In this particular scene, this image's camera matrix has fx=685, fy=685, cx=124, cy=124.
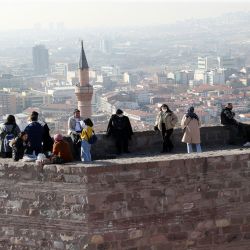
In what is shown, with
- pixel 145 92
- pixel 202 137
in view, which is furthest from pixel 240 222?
pixel 145 92

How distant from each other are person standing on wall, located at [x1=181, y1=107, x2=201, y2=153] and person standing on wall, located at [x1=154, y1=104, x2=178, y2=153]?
176 mm

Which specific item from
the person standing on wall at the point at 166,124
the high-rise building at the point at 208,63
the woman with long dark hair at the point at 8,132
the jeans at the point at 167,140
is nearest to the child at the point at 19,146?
the woman with long dark hair at the point at 8,132

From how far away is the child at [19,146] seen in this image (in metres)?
7.87

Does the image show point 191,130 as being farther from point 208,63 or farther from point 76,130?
point 208,63

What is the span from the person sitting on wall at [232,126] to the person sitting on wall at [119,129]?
66.5 inches

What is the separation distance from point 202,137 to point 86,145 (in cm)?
269

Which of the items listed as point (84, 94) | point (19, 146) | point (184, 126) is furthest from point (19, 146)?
point (84, 94)

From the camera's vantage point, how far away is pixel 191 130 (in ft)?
31.3

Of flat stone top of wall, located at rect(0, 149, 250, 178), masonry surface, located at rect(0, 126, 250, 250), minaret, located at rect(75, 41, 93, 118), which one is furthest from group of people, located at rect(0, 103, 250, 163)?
minaret, located at rect(75, 41, 93, 118)

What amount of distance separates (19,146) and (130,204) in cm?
156

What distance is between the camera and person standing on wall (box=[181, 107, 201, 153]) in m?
9.49

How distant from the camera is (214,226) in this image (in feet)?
25.0

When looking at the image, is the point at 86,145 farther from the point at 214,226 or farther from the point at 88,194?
the point at 214,226

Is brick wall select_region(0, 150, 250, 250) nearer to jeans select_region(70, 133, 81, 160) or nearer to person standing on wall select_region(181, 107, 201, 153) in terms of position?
jeans select_region(70, 133, 81, 160)
